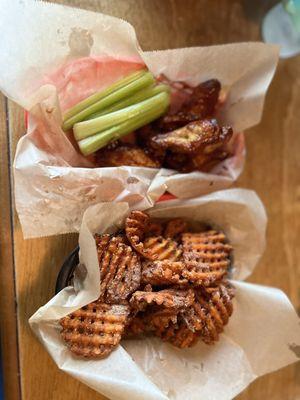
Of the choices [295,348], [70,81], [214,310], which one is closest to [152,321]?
[214,310]

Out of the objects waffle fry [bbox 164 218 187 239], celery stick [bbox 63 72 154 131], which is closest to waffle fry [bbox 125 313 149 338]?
waffle fry [bbox 164 218 187 239]

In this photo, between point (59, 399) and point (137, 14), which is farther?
point (137, 14)

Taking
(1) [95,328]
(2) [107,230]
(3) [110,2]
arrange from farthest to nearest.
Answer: (3) [110,2] < (2) [107,230] < (1) [95,328]

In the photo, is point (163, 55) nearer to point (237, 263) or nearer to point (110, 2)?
point (110, 2)

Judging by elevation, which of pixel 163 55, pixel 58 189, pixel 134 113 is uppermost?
pixel 163 55

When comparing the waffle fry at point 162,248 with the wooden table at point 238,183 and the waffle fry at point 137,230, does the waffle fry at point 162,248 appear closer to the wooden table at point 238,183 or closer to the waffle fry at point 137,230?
the waffle fry at point 137,230

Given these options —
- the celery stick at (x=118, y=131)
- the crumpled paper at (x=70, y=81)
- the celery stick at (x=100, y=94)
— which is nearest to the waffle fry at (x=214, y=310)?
the crumpled paper at (x=70, y=81)

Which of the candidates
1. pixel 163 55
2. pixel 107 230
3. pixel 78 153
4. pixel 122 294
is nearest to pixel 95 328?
pixel 122 294
